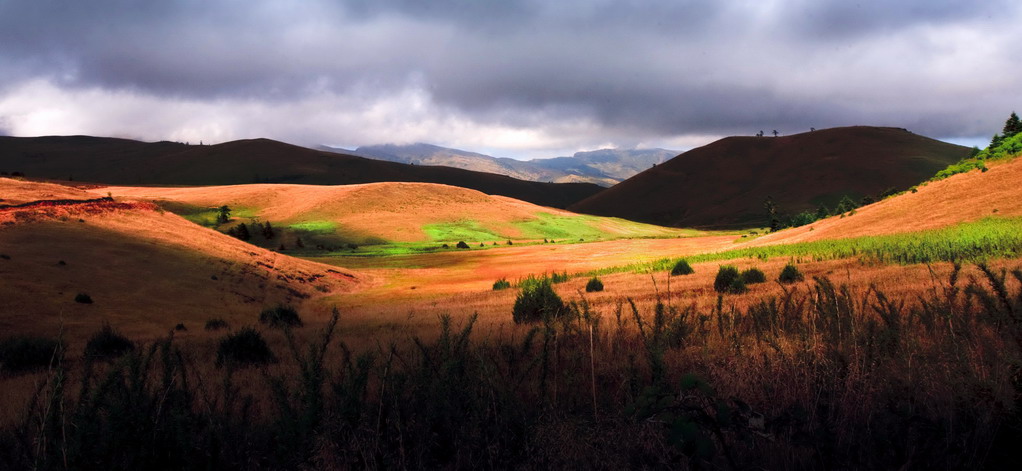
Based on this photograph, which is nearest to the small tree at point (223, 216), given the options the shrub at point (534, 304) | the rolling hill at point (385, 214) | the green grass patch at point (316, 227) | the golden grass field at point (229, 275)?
the rolling hill at point (385, 214)

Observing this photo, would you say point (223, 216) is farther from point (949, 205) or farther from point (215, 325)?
point (949, 205)

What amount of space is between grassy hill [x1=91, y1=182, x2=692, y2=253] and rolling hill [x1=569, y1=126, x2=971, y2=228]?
128 feet

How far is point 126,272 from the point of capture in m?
22.0

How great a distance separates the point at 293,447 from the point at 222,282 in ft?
86.3

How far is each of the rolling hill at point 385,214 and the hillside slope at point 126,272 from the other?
138 feet

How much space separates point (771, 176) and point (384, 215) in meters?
119

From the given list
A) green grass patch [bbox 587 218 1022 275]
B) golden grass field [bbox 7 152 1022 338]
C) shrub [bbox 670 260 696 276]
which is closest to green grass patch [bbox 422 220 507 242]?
golden grass field [bbox 7 152 1022 338]

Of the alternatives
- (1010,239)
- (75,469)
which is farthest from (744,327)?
(1010,239)

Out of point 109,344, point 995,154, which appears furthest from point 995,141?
point 109,344

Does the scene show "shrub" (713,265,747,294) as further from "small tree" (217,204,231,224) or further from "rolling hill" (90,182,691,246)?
"small tree" (217,204,231,224)

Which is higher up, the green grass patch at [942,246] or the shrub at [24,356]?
the green grass patch at [942,246]

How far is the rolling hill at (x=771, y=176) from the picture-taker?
124 m

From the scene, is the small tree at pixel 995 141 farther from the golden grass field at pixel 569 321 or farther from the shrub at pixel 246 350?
the shrub at pixel 246 350

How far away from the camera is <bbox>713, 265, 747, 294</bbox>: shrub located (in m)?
13.5
